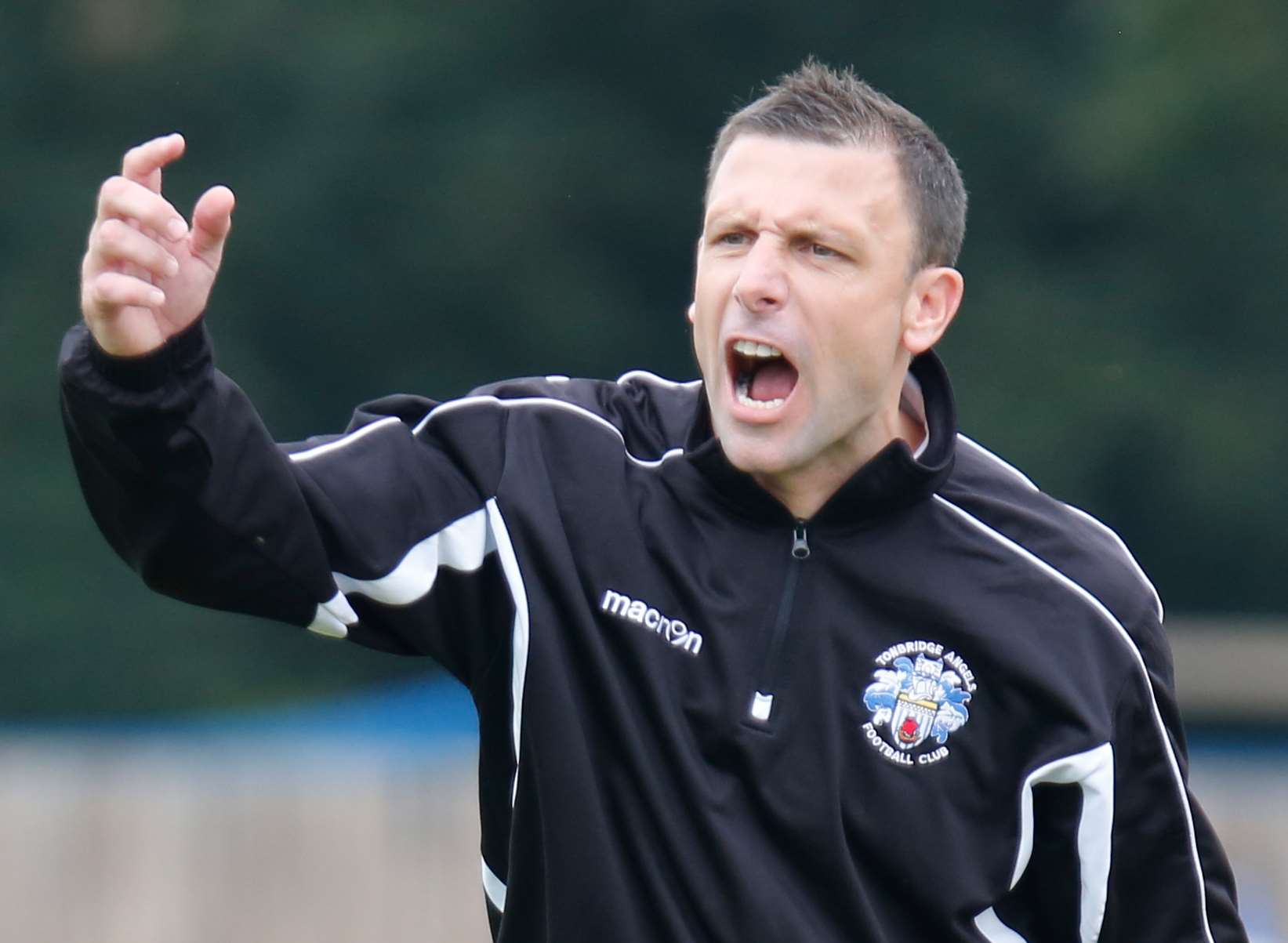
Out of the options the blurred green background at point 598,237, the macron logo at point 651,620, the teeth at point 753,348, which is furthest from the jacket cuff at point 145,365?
the blurred green background at point 598,237

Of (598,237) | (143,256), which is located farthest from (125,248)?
(598,237)

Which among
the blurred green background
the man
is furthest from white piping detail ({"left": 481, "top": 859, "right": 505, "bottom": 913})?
the blurred green background

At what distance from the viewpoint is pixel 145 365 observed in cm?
240

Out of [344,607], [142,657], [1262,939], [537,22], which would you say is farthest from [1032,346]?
[344,607]

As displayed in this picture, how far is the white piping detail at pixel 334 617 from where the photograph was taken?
2.66 m

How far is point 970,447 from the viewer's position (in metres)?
3.15

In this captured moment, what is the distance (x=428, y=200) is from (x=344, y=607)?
9.24 m

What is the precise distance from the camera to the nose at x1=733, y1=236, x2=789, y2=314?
2887 millimetres

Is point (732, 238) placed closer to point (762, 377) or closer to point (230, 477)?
point (762, 377)

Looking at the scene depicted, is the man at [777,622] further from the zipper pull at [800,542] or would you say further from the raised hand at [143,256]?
the raised hand at [143,256]

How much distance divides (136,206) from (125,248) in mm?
47

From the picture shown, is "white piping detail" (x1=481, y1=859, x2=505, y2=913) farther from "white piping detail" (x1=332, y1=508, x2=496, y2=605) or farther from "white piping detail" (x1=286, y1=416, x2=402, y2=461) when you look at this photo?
"white piping detail" (x1=286, y1=416, x2=402, y2=461)

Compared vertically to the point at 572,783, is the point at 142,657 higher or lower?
higher

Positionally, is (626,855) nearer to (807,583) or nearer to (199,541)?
(807,583)
